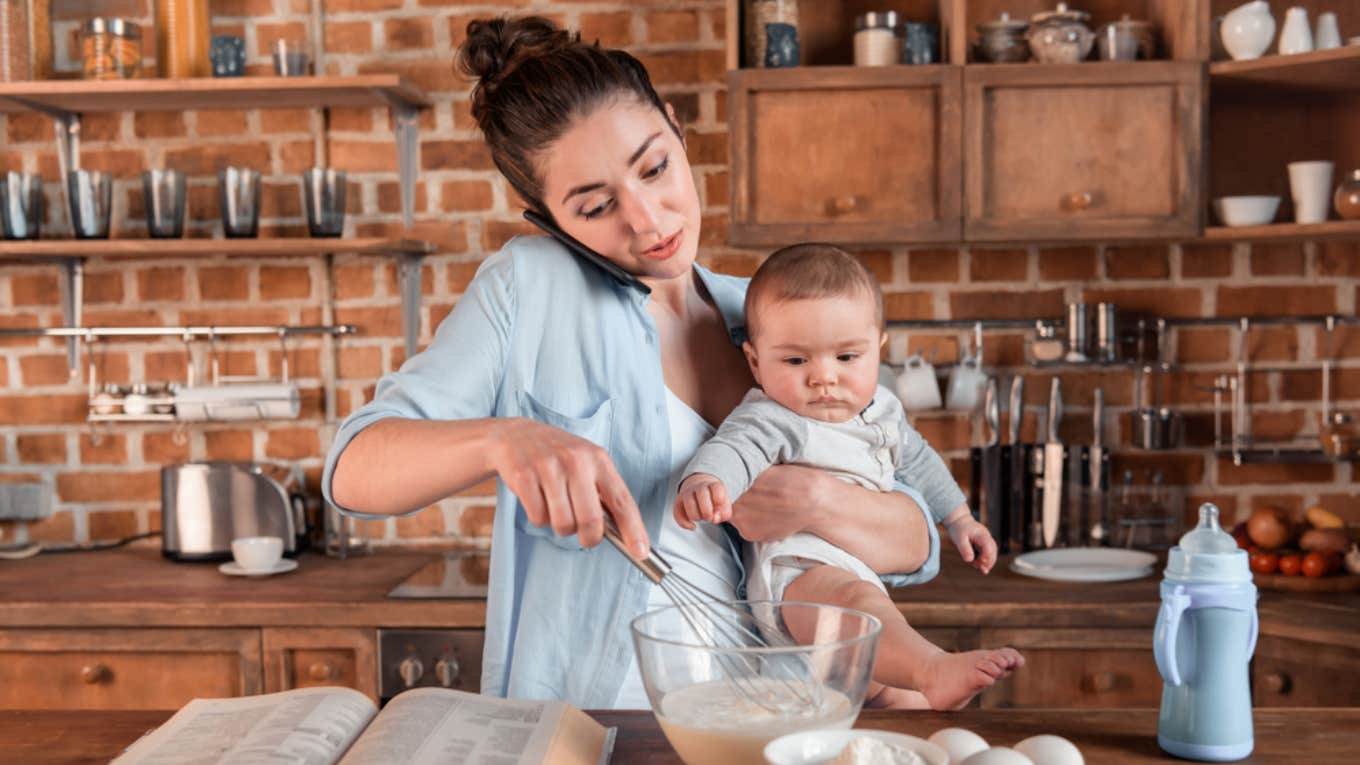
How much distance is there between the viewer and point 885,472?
1.74m

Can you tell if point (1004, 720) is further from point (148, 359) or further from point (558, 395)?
point (148, 359)

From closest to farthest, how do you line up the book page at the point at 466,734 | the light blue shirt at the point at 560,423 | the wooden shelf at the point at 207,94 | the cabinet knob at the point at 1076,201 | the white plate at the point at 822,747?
the white plate at the point at 822,747
the book page at the point at 466,734
the light blue shirt at the point at 560,423
the cabinet knob at the point at 1076,201
the wooden shelf at the point at 207,94

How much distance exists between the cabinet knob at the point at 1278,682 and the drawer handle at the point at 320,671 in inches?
68.6

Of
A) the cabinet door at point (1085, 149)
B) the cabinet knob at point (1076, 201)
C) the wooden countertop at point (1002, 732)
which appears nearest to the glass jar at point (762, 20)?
the cabinet door at point (1085, 149)

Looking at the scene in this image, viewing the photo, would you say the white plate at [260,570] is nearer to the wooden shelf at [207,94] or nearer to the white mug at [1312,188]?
the wooden shelf at [207,94]

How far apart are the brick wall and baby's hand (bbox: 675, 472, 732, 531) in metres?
1.61

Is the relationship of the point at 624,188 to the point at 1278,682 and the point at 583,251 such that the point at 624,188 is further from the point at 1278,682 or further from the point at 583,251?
the point at 1278,682

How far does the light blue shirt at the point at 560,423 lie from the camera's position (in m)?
1.49

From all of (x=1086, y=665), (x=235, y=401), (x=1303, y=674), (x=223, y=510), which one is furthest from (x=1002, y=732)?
(x=235, y=401)

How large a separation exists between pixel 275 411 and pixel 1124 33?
6.69 ft

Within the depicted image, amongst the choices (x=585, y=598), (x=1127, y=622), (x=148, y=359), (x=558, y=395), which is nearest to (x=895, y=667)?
(x=585, y=598)

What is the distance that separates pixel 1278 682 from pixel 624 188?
1.60m

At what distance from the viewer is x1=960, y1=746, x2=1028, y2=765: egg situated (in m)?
0.91

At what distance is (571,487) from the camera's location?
3.56 feet
